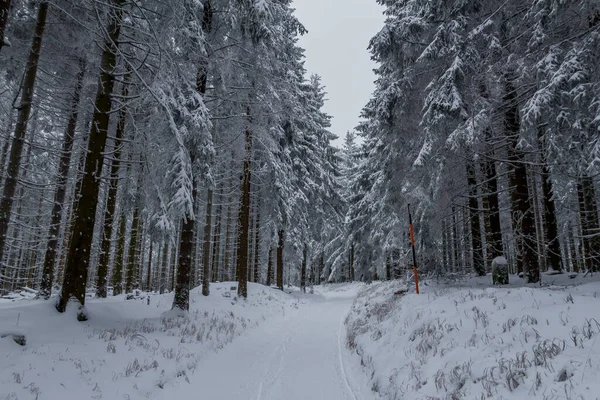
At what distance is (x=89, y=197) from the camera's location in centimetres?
805

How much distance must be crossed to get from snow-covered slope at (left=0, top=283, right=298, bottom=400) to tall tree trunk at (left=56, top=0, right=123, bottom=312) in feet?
1.80

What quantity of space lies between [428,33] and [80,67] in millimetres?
11973

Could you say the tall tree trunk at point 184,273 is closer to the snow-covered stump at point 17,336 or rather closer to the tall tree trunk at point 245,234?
the snow-covered stump at point 17,336

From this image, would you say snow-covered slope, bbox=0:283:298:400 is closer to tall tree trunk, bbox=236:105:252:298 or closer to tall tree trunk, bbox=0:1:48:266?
tall tree trunk, bbox=0:1:48:266

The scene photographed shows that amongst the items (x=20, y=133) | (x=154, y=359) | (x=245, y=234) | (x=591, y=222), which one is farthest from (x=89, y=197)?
(x=591, y=222)

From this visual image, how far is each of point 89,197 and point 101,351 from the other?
12.4 ft

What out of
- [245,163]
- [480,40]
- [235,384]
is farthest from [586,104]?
[245,163]

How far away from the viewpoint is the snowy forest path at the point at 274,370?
557 centimetres

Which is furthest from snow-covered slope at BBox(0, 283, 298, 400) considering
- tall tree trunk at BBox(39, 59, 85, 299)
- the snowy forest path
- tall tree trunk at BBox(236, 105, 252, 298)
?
tall tree trunk at BBox(236, 105, 252, 298)

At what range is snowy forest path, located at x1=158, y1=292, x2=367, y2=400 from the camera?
18.3ft

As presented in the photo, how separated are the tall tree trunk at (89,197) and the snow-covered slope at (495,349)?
6.70 metres

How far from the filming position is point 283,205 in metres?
20.4

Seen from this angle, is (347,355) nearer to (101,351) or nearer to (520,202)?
(101,351)

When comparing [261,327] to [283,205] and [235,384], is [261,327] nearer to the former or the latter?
[235,384]
